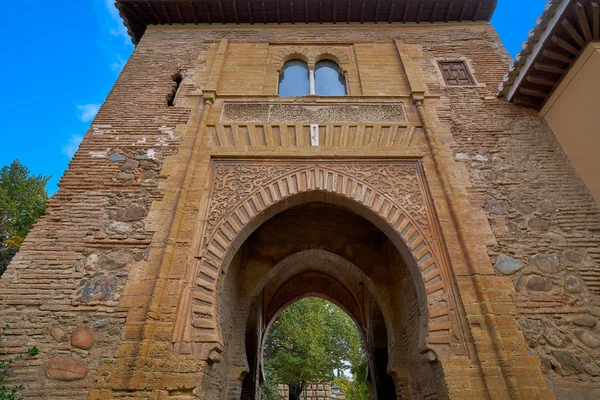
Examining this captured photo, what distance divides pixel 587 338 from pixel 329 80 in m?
5.49

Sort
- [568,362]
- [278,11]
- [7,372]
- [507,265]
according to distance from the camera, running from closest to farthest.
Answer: [7,372]
[568,362]
[507,265]
[278,11]

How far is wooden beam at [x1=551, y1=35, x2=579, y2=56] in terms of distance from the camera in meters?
4.46

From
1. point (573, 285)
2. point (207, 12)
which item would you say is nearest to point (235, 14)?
point (207, 12)

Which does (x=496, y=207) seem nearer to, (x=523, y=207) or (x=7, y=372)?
(x=523, y=207)

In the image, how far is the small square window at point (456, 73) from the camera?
606 cm

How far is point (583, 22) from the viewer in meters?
4.14

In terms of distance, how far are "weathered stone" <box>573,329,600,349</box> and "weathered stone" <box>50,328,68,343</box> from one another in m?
5.59

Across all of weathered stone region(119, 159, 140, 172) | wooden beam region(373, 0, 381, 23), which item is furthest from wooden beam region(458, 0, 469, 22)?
weathered stone region(119, 159, 140, 172)

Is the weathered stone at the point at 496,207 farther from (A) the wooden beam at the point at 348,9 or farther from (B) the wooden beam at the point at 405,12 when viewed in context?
(A) the wooden beam at the point at 348,9

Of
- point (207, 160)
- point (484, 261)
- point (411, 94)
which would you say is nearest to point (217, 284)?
point (207, 160)

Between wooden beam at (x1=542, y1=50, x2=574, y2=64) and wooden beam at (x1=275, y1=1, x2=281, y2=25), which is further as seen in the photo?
wooden beam at (x1=275, y1=1, x2=281, y2=25)

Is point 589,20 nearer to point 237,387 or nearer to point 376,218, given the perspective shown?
point 376,218

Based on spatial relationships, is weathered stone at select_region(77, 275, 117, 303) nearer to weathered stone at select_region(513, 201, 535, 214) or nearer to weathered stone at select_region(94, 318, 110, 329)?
weathered stone at select_region(94, 318, 110, 329)

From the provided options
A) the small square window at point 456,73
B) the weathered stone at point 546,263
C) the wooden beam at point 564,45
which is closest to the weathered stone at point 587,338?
the weathered stone at point 546,263
